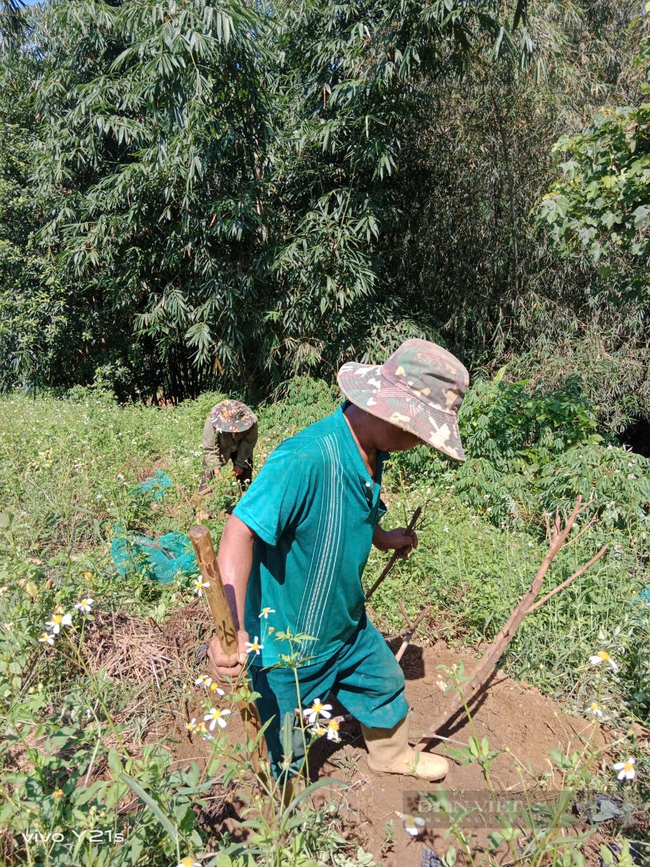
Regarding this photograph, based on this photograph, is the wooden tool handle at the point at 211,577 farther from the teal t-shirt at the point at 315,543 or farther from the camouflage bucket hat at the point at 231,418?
the camouflage bucket hat at the point at 231,418

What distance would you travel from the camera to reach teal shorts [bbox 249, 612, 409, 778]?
73.2 inches

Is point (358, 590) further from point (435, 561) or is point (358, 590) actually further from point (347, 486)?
point (435, 561)

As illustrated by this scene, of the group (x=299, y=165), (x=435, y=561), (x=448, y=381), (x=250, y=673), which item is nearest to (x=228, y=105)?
(x=299, y=165)

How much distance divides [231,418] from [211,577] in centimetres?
274

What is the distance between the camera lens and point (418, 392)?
1.72 m

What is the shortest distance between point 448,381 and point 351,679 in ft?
3.58

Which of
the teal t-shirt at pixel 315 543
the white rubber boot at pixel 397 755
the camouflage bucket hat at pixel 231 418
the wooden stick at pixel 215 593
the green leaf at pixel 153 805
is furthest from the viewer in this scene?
the camouflage bucket hat at pixel 231 418

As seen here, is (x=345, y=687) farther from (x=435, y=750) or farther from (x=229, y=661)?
(x=229, y=661)

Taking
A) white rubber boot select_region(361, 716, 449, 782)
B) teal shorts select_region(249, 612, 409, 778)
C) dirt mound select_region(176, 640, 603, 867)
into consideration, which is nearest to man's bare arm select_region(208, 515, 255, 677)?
teal shorts select_region(249, 612, 409, 778)

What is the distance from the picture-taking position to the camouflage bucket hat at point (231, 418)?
4031mm

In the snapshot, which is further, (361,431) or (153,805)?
(361,431)

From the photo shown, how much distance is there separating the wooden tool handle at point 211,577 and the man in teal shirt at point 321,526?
0.43 ft

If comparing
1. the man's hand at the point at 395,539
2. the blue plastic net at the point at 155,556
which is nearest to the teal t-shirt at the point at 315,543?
the man's hand at the point at 395,539

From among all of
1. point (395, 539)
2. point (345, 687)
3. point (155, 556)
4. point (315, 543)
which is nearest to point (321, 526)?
point (315, 543)
